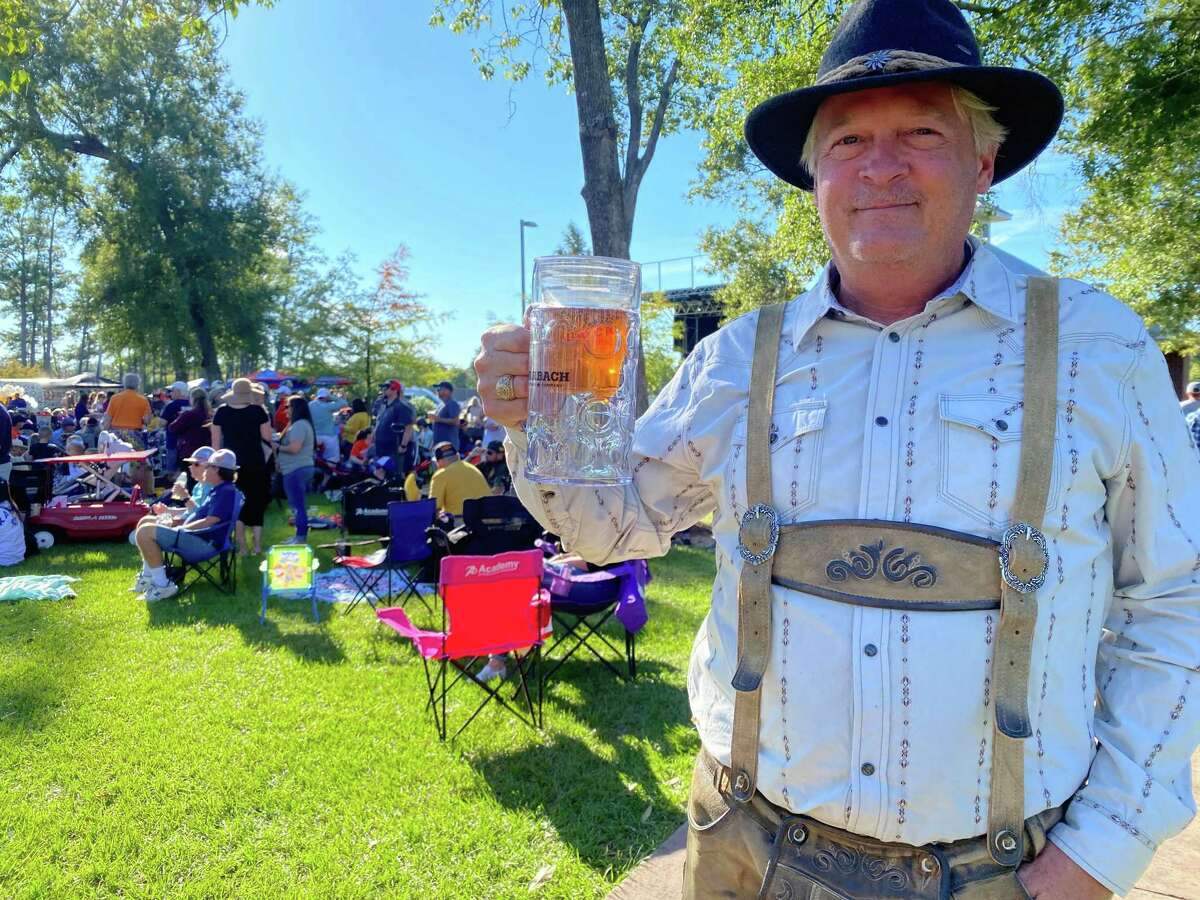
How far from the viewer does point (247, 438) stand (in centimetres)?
827

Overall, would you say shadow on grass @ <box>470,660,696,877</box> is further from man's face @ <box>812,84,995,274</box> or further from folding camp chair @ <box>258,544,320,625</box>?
man's face @ <box>812,84,995,274</box>

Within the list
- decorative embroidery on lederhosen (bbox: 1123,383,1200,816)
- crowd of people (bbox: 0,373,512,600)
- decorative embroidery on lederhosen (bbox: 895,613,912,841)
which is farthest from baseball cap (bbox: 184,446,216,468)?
decorative embroidery on lederhosen (bbox: 1123,383,1200,816)

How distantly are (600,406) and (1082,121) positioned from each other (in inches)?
358

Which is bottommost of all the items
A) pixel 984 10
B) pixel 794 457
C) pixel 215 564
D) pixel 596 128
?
pixel 215 564

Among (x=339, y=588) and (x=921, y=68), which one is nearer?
(x=921, y=68)

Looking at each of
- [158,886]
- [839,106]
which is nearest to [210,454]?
[158,886]

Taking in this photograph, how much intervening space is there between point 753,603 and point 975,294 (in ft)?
2.25

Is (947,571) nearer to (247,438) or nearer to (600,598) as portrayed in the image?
(600,598)

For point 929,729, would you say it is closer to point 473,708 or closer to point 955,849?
point 955,849

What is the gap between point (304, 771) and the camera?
12.8ft

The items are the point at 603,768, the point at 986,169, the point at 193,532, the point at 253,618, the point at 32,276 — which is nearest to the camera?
the point at 986,169

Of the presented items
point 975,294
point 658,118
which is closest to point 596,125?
point 975,294

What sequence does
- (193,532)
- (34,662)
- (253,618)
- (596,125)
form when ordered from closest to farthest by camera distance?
1. (596,125)
2. (34,662)
3. (253,618)
4. (193,532)

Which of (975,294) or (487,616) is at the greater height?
(975,294)
